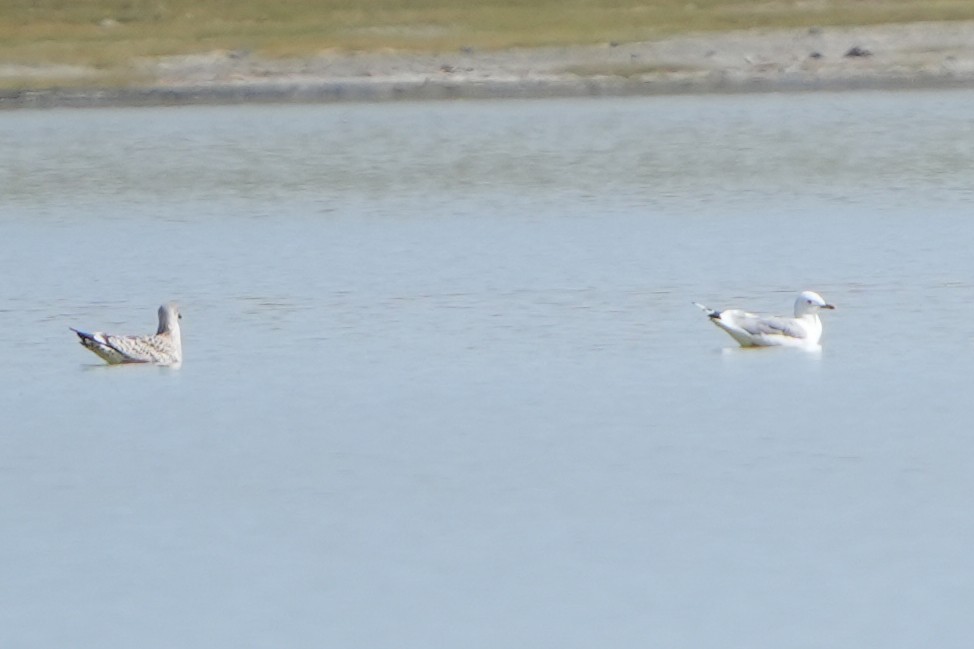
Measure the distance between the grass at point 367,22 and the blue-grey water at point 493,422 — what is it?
12759 millimetres

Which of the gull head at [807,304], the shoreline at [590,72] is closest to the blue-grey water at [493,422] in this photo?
the gull head at [807,304]

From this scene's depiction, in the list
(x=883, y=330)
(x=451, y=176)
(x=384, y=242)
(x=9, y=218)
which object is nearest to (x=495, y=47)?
(x=451, y=176)

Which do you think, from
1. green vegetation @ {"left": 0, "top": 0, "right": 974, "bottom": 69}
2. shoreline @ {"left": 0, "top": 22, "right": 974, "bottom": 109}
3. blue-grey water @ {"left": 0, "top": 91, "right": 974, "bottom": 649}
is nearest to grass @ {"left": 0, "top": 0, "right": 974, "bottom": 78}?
green vegetation @ {"left": 0, "top": 0, "right": 974, "bottom": 69}

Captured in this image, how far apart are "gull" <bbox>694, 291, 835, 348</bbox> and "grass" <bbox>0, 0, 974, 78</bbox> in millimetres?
20863

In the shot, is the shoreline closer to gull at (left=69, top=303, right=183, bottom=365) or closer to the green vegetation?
the green vegetation

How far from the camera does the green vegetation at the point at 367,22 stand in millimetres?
32312

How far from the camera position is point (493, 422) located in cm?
916

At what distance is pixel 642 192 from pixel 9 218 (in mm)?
4991

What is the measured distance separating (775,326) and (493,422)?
7.35 ft

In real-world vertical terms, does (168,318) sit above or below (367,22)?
above

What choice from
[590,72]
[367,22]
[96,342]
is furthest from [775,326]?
[367,22]

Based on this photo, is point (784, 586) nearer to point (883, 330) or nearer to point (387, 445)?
point (387, 445)

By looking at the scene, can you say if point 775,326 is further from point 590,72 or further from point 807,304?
point 590,72

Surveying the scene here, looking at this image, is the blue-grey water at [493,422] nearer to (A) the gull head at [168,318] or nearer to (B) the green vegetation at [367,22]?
(A) the gull head at [168,318]
